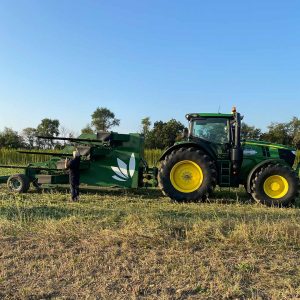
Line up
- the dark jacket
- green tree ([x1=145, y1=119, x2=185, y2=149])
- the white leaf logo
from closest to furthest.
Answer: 1. the dark jacket
2. the white leaf logo
3. green tree ([x1=145, y1=119, x2=185, y2=149])

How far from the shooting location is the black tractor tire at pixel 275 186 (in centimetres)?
911

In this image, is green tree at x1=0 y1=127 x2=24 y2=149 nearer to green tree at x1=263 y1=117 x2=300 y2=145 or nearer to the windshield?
green tree at x1=263 y1=117 x2=300 y2=145

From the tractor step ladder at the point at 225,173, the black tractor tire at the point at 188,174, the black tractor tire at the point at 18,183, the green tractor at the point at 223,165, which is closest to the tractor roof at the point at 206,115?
the green tractor at the point at 223,165

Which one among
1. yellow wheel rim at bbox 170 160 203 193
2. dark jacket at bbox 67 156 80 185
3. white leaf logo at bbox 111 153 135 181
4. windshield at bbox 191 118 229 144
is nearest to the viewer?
yellow wheel rim at bbox 170 160 203 193

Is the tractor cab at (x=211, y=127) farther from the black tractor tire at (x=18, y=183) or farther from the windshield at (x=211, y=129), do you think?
the black tractor tire at (x=18, y=183)

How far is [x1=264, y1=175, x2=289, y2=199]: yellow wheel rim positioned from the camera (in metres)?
9.19

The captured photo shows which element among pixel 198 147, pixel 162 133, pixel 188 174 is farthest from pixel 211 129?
pixel 162 133

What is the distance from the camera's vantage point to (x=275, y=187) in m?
9.20

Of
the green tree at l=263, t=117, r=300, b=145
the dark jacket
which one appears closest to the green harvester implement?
the dark jacket

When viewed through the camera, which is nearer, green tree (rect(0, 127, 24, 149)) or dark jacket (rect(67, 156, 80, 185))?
dark jacket (rect(67, 156, 80, 185))

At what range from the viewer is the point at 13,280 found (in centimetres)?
397

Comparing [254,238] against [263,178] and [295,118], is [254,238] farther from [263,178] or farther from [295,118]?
[295,118]

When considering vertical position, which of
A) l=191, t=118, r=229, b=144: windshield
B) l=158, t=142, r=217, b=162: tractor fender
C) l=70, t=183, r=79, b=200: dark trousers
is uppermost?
l=191, t=118, r=229, b=144: windshield

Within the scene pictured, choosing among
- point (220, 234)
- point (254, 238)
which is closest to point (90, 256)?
point (220, 234)
